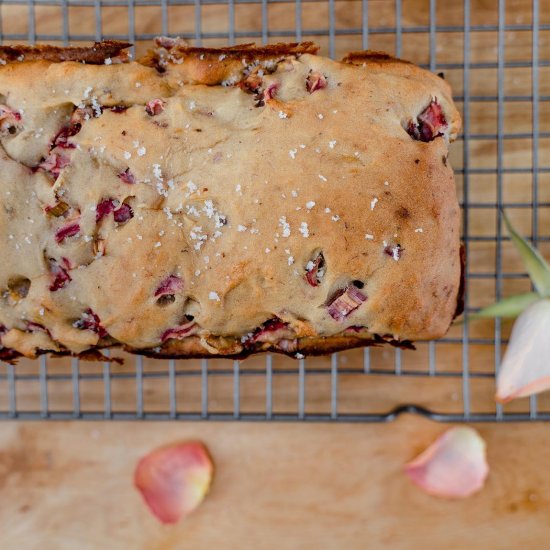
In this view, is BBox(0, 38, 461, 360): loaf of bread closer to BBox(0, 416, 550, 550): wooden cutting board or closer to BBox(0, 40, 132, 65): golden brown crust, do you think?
BBox(0, 40, 132, 65): golden brown crust

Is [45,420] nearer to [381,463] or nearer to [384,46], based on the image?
[381,463]

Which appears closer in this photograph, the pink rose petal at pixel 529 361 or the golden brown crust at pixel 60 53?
the golden brown crust at pixel 60 53

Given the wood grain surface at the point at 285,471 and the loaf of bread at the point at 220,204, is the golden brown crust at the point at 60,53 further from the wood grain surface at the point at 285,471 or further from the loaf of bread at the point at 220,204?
the wood grain surface at the point at 285,471

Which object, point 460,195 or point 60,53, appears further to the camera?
point 460,195

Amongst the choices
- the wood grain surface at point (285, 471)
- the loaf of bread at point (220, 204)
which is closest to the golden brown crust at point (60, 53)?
the loaf of bread at point (220, 204)

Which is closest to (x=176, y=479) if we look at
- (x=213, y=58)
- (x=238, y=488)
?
(x=238, y=488)

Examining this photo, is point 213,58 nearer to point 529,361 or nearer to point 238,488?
point 529,361
